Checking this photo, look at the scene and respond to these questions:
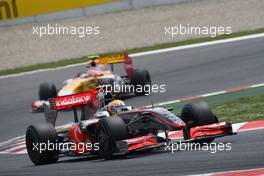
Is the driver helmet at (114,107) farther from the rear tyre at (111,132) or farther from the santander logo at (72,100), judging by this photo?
the rear tyre at (111,132)

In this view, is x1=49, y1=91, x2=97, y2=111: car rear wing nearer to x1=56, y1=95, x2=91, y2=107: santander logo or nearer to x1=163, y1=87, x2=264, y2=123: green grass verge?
x1=56, y1=95, x2=91, y2=107: santander logo

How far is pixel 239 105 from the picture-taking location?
54.4ft

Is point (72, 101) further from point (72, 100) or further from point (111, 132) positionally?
point (111, 132)

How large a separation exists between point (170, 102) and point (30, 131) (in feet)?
21.8

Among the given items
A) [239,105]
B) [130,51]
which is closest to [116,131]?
[239,105]

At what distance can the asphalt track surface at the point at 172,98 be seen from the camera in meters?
10.4

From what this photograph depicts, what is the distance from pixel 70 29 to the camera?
95.9 feet

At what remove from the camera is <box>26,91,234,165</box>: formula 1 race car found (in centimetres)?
1179

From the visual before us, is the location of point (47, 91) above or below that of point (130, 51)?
below

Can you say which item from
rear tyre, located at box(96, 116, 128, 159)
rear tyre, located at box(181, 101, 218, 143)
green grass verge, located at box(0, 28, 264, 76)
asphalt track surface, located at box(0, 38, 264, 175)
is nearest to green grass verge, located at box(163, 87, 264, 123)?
asphalt track surface, located at box(0, 38, 264, 175)

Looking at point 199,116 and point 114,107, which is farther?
point 114,107

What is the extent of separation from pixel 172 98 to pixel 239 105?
11.8ft

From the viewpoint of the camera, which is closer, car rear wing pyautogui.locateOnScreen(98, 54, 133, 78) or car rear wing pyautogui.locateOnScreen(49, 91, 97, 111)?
car rear wing pyautogui.locateOnScreen(49, 91, 97, 111)

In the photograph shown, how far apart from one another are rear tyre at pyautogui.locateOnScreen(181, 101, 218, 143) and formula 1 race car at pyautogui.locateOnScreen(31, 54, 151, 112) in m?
8.30
